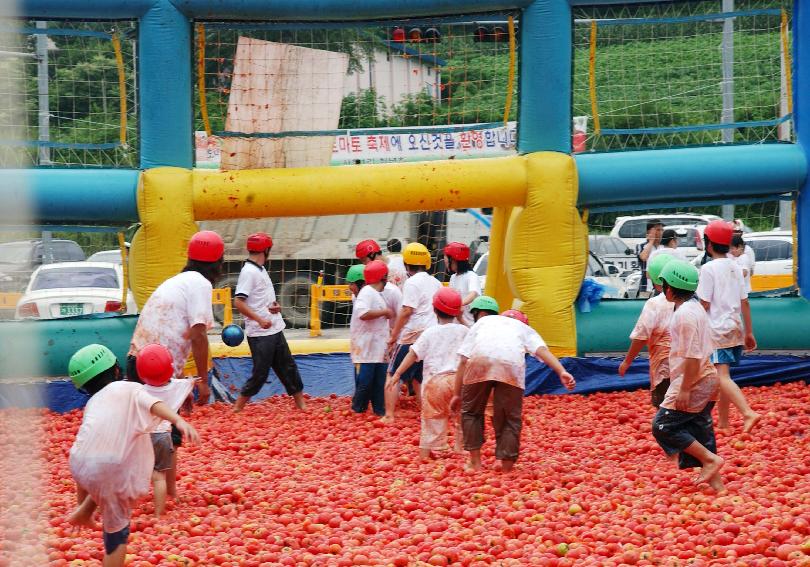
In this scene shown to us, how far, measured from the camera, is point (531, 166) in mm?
11258

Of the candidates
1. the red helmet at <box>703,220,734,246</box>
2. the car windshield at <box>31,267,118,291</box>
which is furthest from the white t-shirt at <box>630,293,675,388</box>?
the car windshield at <box>31,267,118,291</box>

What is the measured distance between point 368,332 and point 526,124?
2590 mm

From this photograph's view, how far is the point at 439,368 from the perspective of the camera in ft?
29.5

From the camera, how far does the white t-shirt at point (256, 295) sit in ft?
35.3

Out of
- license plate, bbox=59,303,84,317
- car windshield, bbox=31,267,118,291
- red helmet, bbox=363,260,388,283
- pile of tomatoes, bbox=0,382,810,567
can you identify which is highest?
red helmet, bbox=363,260,388,283

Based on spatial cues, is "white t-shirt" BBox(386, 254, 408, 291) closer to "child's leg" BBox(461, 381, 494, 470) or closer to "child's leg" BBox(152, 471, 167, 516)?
"child's leg" BBox(461, 381, 494, 470)

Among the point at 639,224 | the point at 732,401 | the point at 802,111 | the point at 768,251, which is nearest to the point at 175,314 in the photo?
the point at 732,401

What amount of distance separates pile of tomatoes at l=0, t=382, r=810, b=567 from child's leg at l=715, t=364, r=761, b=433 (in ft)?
0.52

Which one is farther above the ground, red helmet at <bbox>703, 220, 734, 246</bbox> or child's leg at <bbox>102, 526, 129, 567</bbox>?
red helmet at <bbox>703, 220, 734, 246</bbox>

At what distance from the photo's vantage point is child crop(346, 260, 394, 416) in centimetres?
1073

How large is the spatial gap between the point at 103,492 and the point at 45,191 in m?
5.70

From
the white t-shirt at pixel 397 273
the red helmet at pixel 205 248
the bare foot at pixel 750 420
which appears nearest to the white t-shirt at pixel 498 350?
the bare foot at pixel 750 420

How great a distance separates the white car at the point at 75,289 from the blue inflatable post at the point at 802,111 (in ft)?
22.3

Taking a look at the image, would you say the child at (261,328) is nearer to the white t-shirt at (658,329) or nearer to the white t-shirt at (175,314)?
the white t-shirt at (175,314)
